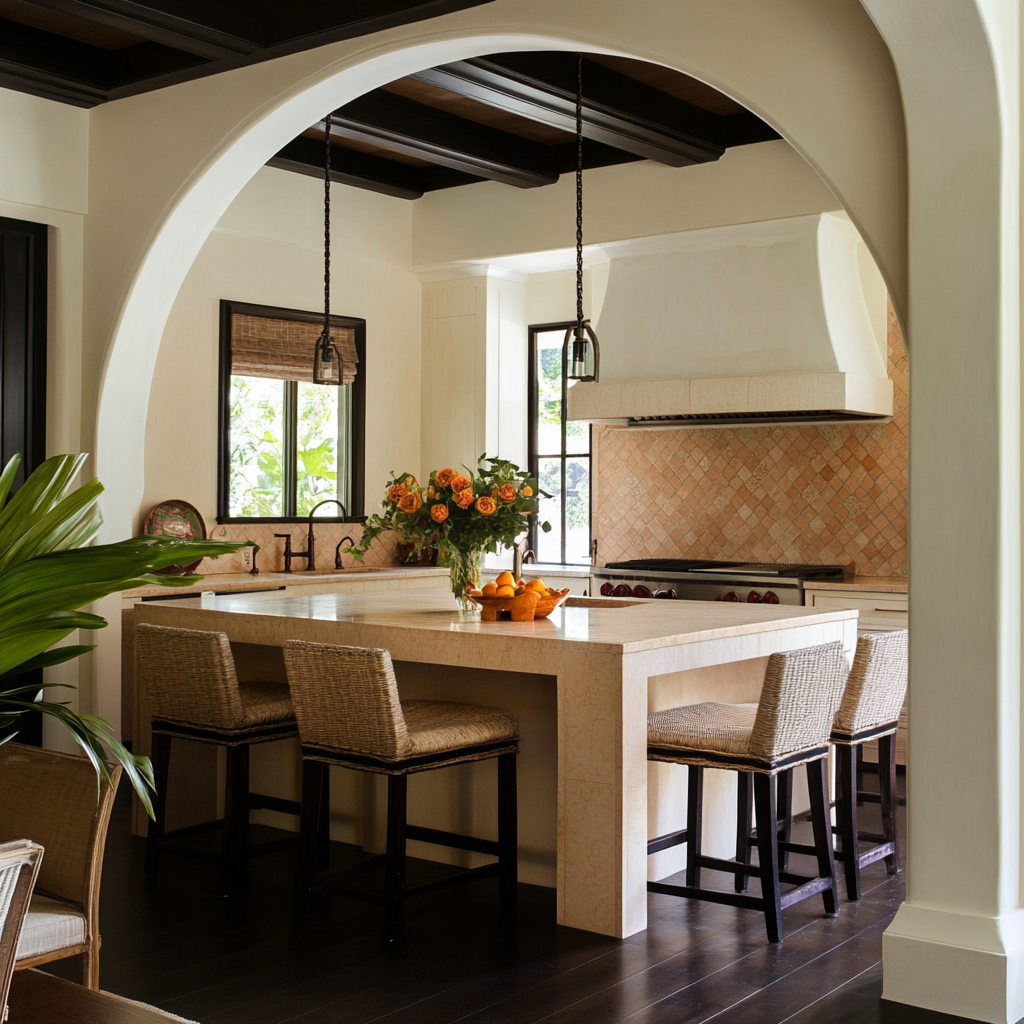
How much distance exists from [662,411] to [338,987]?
3969 millimetres

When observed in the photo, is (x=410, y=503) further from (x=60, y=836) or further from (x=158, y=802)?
(x=60, y=836)

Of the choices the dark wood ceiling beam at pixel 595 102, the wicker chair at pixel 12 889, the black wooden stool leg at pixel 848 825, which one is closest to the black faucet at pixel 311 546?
the dark wood ceiling beam at pixel 595 102

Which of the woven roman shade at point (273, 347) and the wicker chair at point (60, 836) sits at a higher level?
the woven roman shade at point (273, 347)

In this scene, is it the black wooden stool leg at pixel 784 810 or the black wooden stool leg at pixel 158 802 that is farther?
the black wooden stool leg at pixel 784 810

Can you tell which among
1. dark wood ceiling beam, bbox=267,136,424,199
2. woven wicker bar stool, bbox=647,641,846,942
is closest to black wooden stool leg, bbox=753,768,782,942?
woven wicker bar stool, bbox=647,641,846,942

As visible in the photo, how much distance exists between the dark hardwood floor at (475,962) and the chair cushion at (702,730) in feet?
1.82

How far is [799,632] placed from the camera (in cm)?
436

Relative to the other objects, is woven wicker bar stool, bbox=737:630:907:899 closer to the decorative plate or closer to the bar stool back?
the bar stool back

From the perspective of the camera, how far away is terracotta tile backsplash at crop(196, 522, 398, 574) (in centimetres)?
689

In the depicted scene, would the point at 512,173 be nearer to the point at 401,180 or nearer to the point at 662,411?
the point at 401,180

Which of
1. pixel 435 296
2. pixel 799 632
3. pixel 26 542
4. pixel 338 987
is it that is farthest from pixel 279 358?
pixel 26 542

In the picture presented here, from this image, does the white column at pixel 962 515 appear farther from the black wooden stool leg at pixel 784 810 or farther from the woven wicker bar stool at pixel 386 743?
the woven wicker bar stool at pixel 386 743

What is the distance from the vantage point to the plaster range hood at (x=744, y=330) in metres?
6.11

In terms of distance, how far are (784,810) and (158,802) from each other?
226 centimetres
